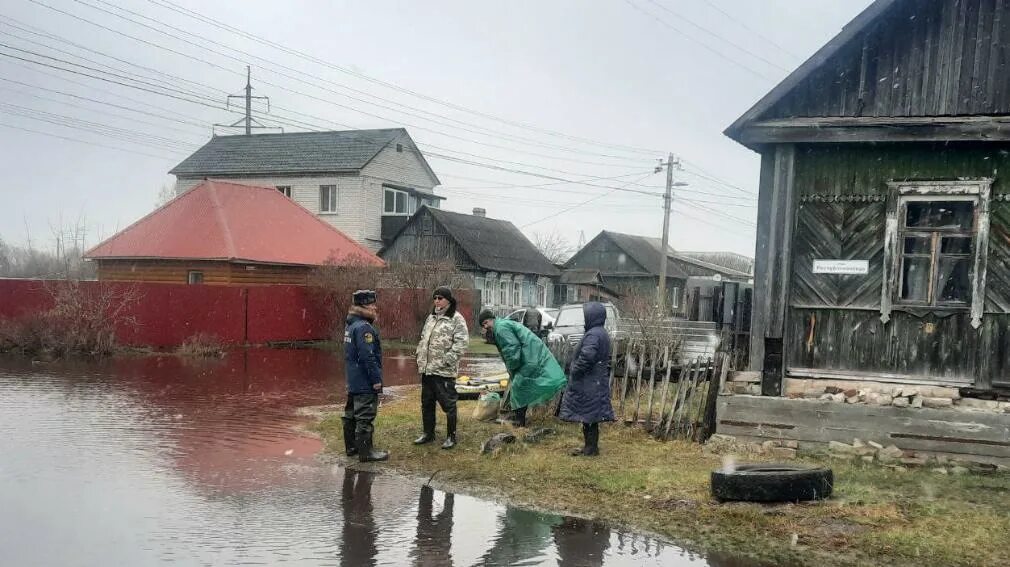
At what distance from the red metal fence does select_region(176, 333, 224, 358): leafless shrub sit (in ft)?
2.65

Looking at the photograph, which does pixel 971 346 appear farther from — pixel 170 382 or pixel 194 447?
pixel 170 382

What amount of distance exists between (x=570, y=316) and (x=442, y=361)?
38.0 feet

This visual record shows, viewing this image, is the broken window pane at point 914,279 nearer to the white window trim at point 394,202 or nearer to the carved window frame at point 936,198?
the carved window frame at point 936,198

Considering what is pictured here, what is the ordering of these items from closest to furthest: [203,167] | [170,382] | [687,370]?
[687,370], [170,382], [203,167]

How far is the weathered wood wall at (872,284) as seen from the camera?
9.45 metres

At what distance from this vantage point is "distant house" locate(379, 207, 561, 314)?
131 feet

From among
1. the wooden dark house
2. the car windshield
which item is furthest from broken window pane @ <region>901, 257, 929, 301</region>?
the car windshield

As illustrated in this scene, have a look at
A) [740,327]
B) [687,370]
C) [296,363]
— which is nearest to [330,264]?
[296,363]

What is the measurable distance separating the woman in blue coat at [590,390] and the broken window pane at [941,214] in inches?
158

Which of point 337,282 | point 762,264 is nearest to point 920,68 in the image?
point 762,264

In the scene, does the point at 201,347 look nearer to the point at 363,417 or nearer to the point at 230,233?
the point at 230,233

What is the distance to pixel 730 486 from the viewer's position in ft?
23.0

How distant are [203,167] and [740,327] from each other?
34.9 m

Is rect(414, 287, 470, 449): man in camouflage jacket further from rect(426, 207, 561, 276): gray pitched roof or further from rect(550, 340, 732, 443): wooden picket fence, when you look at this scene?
rect(426, 207, 561, 276): gray pitched roof
